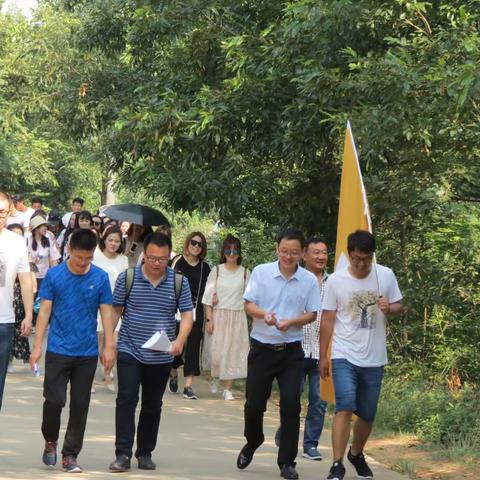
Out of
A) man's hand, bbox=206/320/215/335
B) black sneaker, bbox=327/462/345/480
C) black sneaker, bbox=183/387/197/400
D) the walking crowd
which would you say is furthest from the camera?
man's hand, bbox=206/320/215/335

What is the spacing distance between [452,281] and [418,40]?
2.83 meters

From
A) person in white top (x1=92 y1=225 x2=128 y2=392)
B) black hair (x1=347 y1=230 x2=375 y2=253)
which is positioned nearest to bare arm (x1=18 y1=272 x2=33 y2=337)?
black hair (x1=347 y1=230 x2=375 y2=253)

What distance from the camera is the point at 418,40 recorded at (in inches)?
432

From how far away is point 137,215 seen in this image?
1490 cm

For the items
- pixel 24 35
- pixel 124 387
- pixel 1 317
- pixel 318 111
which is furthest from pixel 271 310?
pixel 24 35

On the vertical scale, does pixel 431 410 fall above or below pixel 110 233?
below

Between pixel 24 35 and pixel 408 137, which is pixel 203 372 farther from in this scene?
pixel 24 35

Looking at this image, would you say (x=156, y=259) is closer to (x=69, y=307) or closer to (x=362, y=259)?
(x=69, y=307)

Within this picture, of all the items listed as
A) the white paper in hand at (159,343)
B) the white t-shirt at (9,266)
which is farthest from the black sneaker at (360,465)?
the white t-shirt at (9,266)

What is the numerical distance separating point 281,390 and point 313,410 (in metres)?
1.04

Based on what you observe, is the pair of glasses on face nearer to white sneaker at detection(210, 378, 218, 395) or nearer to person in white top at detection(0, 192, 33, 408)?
person in white top at detection(0, 192, 33, 408)

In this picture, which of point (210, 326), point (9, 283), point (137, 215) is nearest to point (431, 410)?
point (210, 326)

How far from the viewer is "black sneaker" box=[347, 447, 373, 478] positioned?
893cm

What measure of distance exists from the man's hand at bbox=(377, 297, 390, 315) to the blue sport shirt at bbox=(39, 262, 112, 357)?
1.96 metres
